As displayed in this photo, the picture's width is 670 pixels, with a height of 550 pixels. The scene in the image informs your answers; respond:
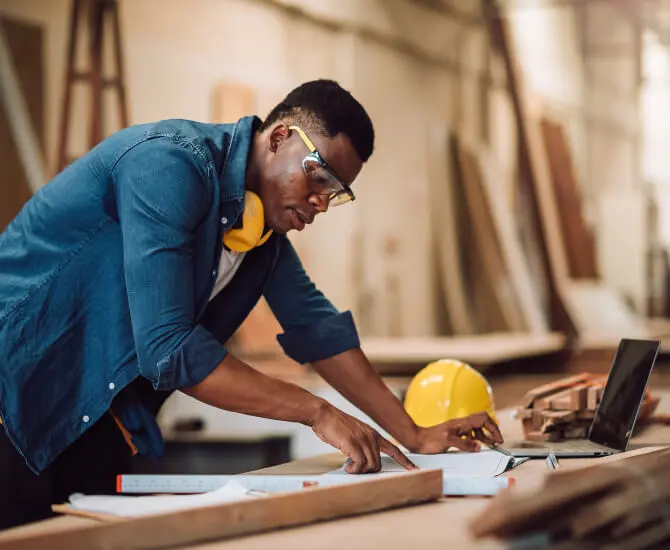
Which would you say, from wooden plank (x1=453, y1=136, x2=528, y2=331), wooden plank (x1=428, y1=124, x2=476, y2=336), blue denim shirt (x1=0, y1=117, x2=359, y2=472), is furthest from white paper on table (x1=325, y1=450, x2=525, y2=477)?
wooden plank (x1=428, y1=124, x2=476, y2=336)

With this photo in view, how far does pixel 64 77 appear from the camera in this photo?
18.4 ft

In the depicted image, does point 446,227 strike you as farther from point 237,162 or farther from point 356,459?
point 356,459

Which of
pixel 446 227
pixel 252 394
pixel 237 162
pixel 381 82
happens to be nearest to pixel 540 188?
pixel 446 227

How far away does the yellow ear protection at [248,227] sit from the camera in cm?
212

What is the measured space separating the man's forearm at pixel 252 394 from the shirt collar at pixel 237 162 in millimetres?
363

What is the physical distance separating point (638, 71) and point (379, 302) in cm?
612

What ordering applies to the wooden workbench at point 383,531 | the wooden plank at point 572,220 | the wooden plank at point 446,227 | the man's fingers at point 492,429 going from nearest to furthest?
the wooden workbench at point 383,531 → the man's fingers at point 492,429 → the wooden plank at point 446,227 → the wooden plank at point 572,220

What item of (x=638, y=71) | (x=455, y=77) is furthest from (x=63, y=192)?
(x=638, y=71)

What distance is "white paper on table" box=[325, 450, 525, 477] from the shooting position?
Answer: 1.98 meters

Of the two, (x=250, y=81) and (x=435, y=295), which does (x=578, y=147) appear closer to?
(x=435, y=295)

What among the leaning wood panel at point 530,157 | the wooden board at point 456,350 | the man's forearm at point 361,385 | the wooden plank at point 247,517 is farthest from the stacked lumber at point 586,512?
the leaning wood panel at point 530,157

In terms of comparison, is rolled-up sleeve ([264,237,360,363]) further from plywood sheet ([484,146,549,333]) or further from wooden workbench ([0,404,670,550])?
plywood sheet ([484,146,549,333])

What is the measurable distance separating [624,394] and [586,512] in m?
1.15

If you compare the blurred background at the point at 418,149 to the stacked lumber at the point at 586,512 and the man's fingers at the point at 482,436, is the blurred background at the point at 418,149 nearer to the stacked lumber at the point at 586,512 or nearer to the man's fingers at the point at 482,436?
the man's fingers at the point at 482,436
